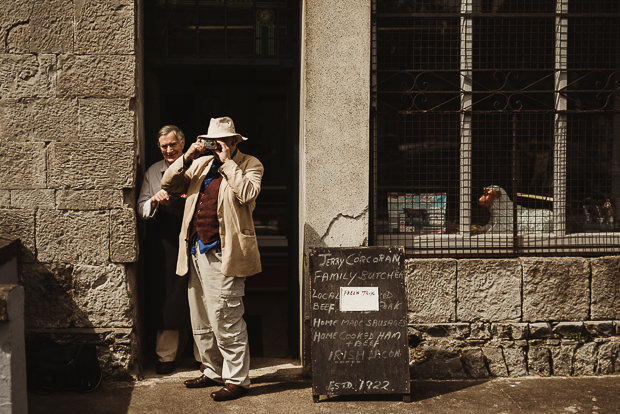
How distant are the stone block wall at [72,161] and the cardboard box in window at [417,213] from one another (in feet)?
6.78

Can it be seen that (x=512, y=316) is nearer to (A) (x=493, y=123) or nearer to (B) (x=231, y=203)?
(A) (x=493, y=123)

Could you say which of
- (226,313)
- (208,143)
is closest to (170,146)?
(208,143)

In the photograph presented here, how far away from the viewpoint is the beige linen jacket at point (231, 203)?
475 cm

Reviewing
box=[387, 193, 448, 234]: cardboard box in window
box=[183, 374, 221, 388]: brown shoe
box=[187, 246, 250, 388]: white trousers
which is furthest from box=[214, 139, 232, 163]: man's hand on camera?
box=[183, 374, 221, 388]: brown shoe

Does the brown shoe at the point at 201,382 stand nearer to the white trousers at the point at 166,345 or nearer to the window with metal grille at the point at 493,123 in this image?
the white trousers at the point at 166,345

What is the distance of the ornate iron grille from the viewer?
18.5 ft

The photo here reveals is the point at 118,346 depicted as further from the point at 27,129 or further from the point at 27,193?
the point at 27,129

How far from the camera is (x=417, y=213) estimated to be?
556cm

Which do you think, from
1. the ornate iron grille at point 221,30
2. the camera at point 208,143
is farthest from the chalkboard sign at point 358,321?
the ornate iron grille at point 221,30

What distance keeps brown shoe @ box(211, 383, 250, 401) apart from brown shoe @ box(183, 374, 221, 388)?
234mm

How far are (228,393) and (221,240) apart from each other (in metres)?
1.09

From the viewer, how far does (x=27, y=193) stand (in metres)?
5.10

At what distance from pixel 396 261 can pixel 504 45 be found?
6.77 ft

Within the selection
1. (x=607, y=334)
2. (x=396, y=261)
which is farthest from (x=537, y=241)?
(x=396, y=261)
